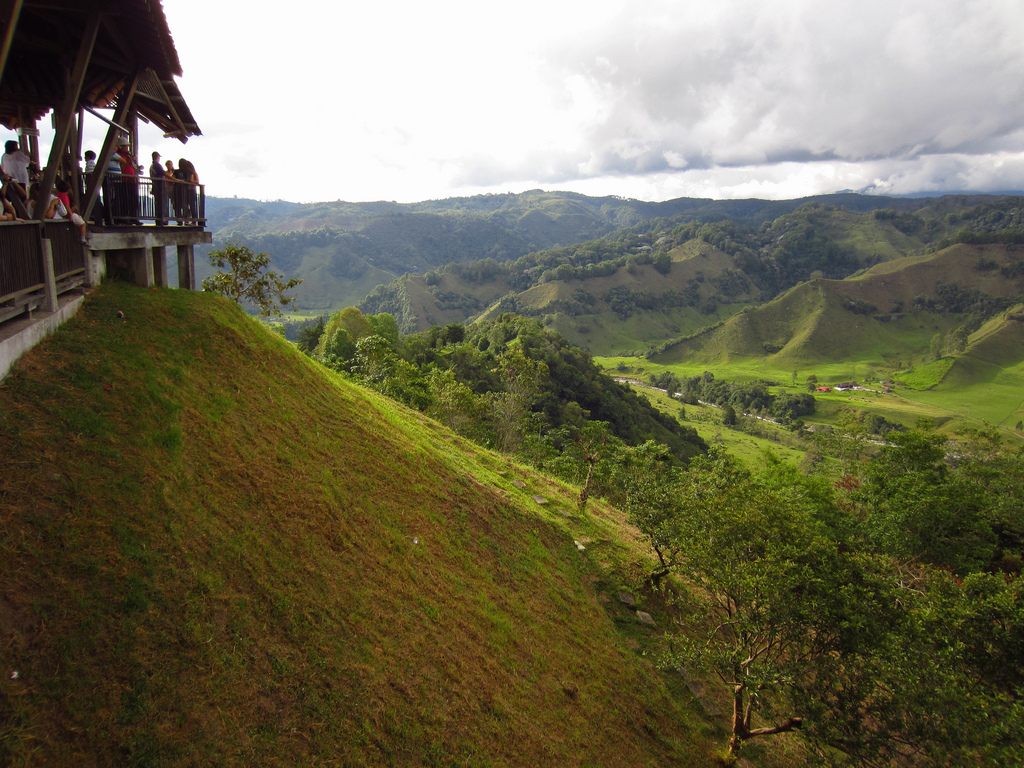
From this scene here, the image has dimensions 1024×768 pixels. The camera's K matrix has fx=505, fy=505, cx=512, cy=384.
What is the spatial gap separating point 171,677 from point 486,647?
18.3 ft

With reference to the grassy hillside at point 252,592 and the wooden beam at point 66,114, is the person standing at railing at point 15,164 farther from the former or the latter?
the grassy hillside at point 252,592

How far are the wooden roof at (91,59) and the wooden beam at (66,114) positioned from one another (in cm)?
30

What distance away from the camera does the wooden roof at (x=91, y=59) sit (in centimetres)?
890

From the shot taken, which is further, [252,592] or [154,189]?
[154,189]

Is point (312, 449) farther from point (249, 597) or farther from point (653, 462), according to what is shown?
point (653, 462)

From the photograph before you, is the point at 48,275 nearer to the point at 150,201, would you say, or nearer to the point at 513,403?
the point at 150,201

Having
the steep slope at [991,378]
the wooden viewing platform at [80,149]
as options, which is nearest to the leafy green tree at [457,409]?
the wooden viewing platform at [80,149]

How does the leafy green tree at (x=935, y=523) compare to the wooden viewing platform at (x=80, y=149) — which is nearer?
the wooden viewing platform at (x=80, y=149)

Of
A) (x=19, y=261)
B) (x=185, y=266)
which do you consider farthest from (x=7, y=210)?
(x=185, y=266)

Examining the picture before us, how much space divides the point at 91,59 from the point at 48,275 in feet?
17.3

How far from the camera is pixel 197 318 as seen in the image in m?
10.4

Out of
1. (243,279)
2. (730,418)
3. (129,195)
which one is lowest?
(730,418)

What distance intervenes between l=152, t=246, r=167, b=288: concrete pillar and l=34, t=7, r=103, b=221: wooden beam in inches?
161

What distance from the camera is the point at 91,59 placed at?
32.4ft
